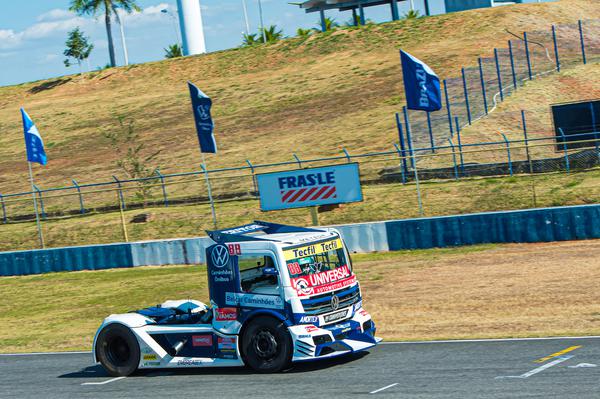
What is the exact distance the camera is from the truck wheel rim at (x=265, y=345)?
12969 millimetres

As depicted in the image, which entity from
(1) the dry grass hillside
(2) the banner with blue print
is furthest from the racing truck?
(1) the dry grass hillside

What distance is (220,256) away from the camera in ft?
44.0

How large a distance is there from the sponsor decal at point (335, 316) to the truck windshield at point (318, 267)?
384mm

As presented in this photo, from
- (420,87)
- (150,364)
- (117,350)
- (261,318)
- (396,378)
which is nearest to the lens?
(396,378)

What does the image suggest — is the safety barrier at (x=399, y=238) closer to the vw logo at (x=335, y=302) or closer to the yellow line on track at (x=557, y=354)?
the yellow line on track at (x=557, y=354)

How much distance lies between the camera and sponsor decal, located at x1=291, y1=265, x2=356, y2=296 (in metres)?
12.9

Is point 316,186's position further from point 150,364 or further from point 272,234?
point 150,364

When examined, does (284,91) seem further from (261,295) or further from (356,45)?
(261,295)

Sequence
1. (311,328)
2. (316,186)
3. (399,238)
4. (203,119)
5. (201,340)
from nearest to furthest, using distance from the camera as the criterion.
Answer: (311,328) < (201,340) < (399,238) < (316,186) < (203,119)

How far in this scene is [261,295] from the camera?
1305 cm

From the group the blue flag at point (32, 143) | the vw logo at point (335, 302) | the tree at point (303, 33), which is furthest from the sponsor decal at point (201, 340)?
the tree at point (303, 33)

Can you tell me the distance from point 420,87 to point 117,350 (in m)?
15.5

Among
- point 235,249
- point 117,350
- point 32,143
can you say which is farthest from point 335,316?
point 32,143

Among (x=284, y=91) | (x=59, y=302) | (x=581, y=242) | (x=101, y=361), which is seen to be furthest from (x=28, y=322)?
(x=284, y=91)
